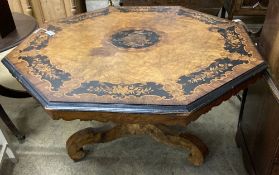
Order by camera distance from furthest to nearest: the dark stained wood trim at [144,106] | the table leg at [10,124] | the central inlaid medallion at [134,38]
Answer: the table leg at [10,124]
the central inlaid medallion at [134,38]
the dark stained wood trim at [144,106]

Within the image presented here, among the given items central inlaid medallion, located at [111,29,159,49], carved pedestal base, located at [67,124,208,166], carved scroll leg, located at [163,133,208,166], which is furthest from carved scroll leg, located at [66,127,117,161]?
central inlaid medallion, located at [111,29,159,49]

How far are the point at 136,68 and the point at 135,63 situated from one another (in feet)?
0.15

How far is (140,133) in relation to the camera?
1.78 meters

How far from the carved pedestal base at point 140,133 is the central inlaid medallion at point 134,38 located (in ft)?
1.66

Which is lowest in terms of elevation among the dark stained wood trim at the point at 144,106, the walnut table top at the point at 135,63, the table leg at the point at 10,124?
the table leg at the point at 10,124

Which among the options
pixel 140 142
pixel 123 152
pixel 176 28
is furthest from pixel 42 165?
pixel 176 28

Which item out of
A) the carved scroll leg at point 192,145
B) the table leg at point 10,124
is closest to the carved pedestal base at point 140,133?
the carved scroll leg at point 192,145

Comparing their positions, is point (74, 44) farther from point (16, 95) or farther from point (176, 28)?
point (16, 95)

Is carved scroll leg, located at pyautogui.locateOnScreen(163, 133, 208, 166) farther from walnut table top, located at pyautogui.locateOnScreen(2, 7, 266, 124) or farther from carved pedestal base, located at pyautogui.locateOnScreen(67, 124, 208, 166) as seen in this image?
walnut table top, located at pyautogui.locateOnScreen(2, 7, 266, 124)

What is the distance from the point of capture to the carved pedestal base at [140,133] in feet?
5.69

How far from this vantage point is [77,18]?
6.09 feet

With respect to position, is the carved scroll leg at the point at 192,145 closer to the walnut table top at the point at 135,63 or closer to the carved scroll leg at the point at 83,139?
the carved scroll leg at the point at 83,139

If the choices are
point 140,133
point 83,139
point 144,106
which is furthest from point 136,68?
point 83,139

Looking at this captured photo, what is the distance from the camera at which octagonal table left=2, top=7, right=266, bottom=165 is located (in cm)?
111
